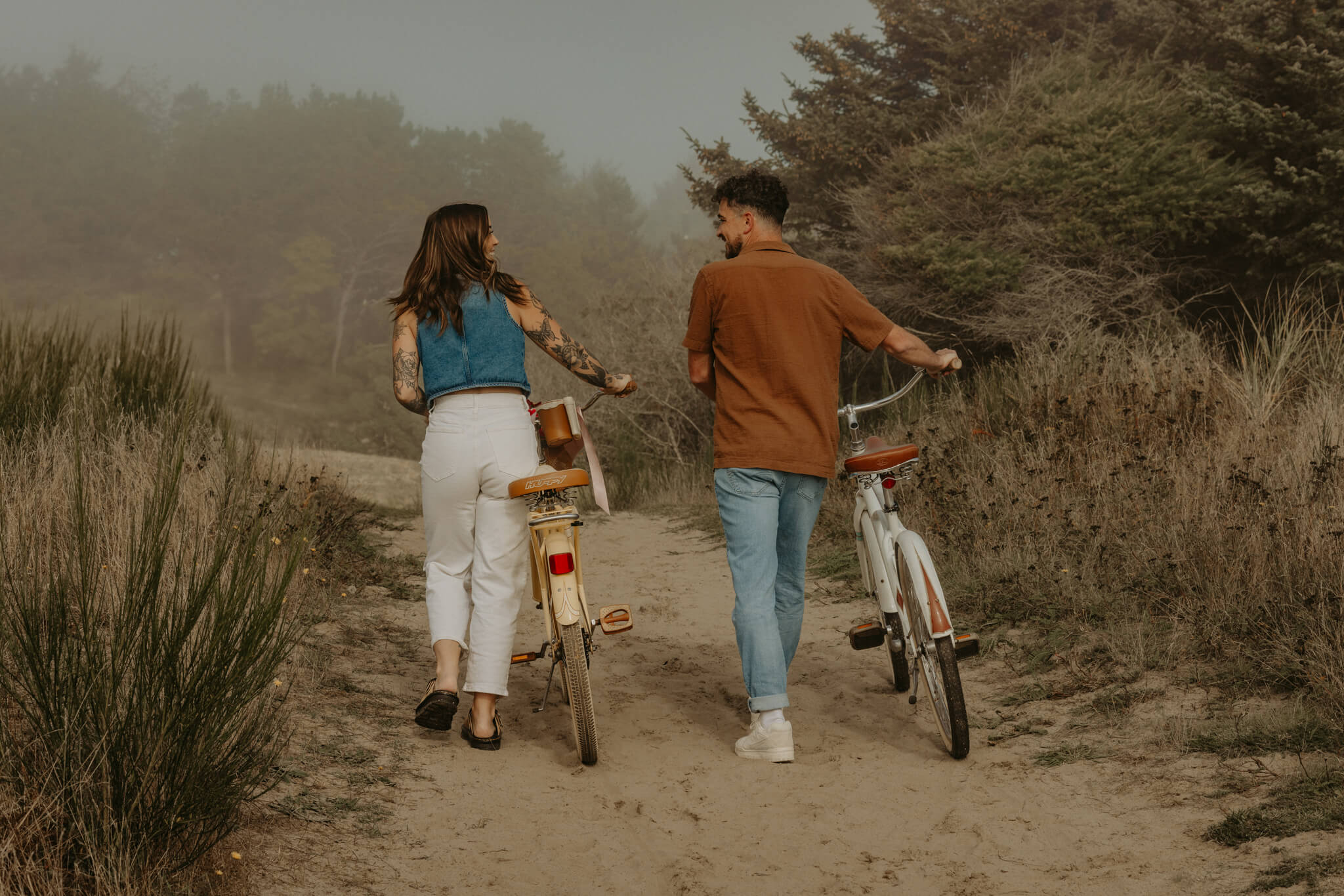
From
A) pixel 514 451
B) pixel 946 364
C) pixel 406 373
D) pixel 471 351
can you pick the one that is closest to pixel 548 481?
pixel 514 451

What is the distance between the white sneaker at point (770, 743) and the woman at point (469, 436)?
1.00 metres

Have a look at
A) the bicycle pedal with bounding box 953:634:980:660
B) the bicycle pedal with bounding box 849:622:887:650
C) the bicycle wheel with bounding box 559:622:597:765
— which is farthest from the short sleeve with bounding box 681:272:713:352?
the bicycle pedal with bounding box 953:634:980:660

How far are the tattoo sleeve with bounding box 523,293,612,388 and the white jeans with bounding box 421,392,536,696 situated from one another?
286 mm

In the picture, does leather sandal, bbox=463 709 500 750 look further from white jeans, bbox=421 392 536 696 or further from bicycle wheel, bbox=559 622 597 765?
bicycle wheel, bbox=559 622 597 765

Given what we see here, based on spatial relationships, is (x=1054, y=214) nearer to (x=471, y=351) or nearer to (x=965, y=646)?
(x=965, y=646)

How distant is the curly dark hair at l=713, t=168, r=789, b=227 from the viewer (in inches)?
171

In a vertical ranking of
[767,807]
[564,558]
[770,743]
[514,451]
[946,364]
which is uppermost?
[946,364]

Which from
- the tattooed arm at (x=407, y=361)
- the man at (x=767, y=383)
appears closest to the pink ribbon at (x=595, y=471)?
the man at (x=767, y=383)

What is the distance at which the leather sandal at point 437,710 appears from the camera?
4.32 meters

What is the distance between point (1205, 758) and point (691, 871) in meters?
1.88

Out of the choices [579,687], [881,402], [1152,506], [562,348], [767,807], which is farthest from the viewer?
[1152,506]

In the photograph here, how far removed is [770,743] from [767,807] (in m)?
0.39

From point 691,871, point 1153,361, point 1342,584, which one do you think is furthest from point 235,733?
point 1153,361

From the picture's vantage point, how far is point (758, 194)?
434cm
